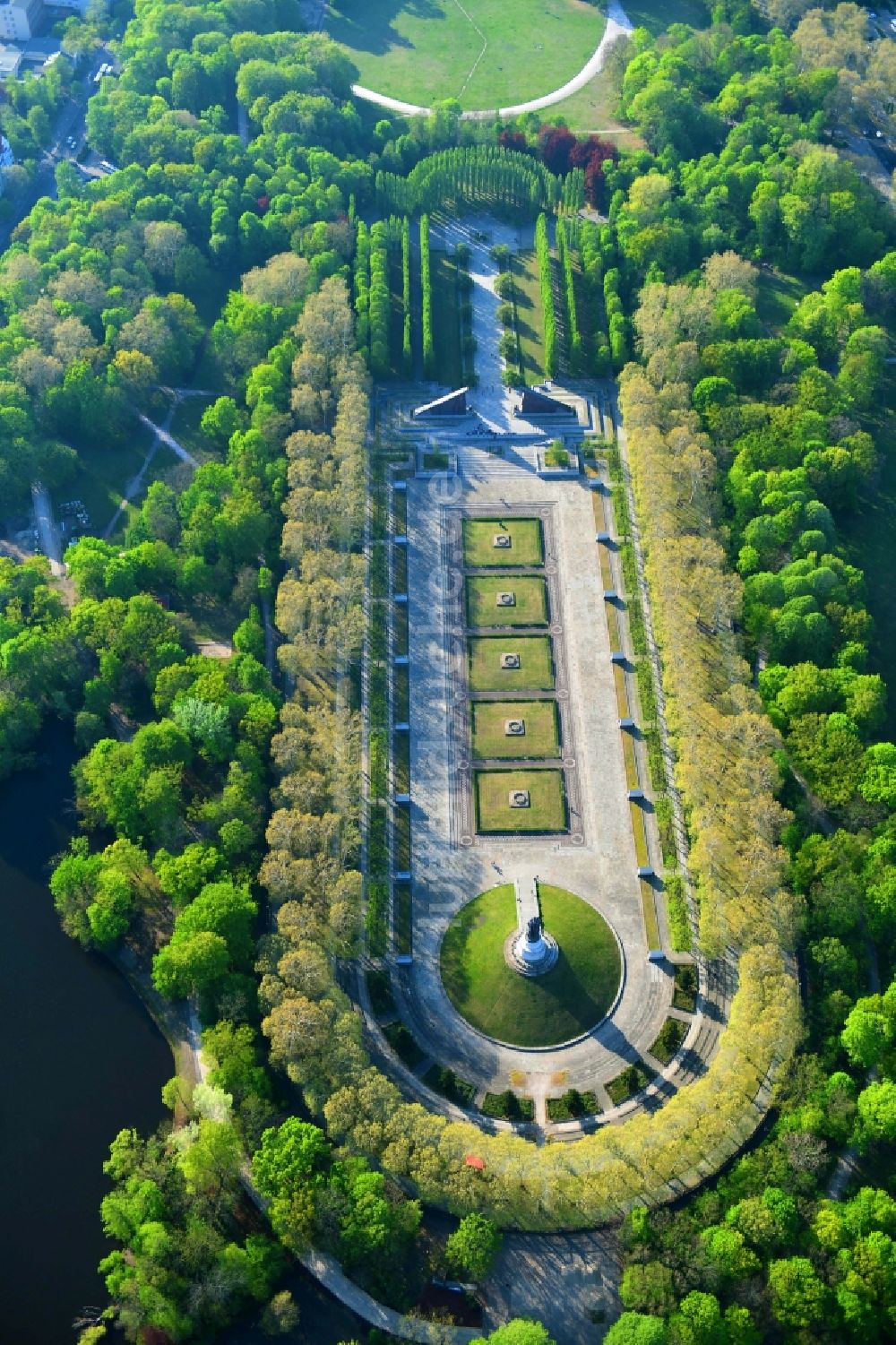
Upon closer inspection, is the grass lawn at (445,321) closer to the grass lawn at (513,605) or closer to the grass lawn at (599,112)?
the grass lawn at (513,605)

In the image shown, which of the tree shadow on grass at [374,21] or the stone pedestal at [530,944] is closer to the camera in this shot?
the stone pedestal at [530,944]

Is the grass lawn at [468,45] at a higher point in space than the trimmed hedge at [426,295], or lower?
higher

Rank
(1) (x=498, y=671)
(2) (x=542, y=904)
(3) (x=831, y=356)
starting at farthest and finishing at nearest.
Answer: (3) (x=831, y=356), (1) (x=498, y=671), (2) (x=542, y=904)

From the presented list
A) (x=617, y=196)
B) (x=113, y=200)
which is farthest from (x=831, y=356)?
(x=113, y=200)

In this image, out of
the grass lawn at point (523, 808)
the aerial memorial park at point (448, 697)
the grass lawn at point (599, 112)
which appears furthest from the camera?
the grass lawn at point (599, 112)

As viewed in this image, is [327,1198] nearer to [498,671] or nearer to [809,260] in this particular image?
[498,671]

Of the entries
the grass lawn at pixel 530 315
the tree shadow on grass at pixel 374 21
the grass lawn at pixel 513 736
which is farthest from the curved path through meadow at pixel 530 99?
the grass lawn at pixel 513 736

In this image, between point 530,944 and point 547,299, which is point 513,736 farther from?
point 547,299

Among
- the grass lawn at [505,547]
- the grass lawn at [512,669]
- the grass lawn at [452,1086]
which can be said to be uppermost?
the grass lawn at [505,547]
